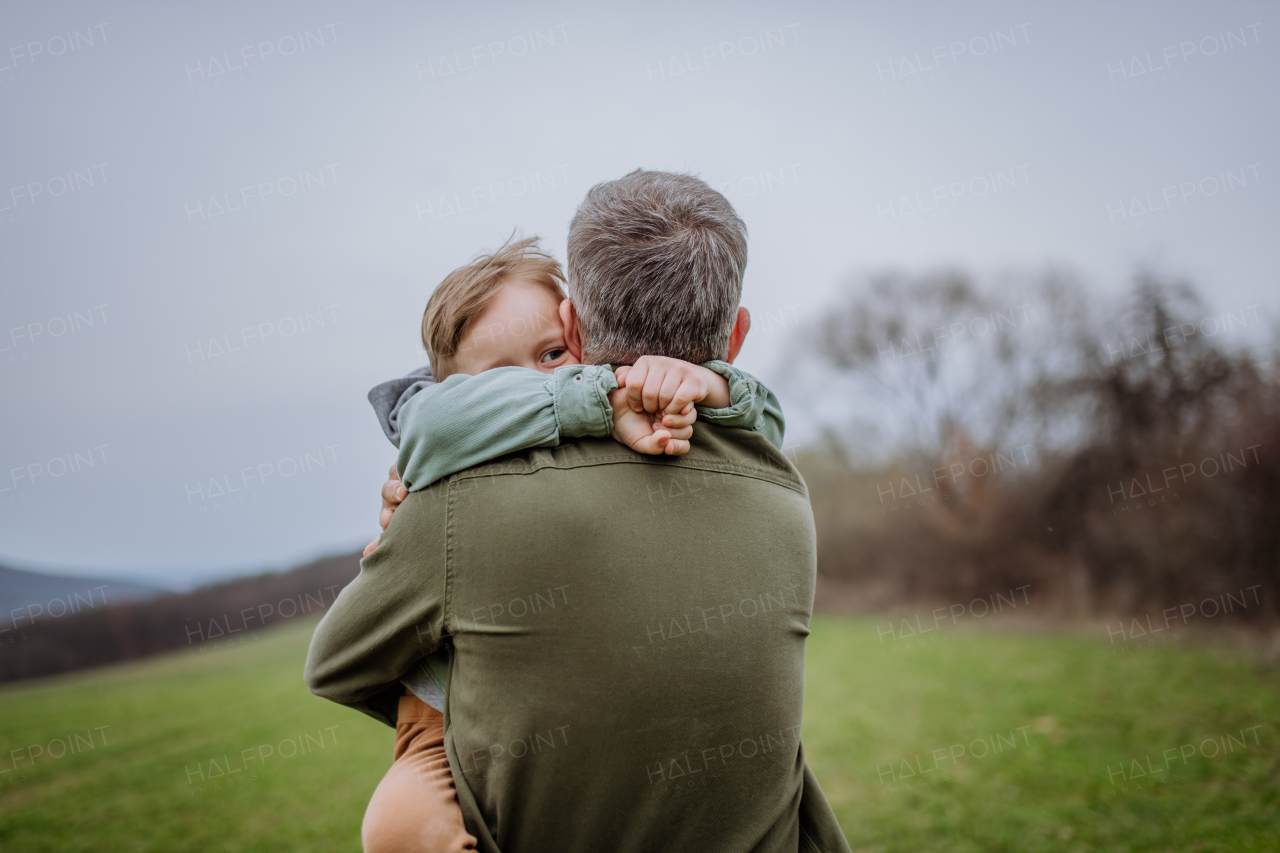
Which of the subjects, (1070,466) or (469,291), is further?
(1070,466)

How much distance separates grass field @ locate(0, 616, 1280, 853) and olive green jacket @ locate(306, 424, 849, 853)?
21.4 ft

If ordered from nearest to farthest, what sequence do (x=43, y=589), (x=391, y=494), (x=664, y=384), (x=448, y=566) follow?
1. (x=448, y=566)
2. (x=664, y=384)
3. (x=391, y=494)
4. (x=43, y=589)

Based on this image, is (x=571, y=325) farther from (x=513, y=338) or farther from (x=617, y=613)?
(x=617, y=613)

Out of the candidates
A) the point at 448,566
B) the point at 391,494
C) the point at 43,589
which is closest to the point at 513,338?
the point at 391,494

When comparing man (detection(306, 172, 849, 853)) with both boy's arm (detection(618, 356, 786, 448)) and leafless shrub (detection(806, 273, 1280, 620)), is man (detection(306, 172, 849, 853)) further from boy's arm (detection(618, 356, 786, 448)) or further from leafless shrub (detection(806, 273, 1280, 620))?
leafless shrub (detection(806, 273, 1280, 620))

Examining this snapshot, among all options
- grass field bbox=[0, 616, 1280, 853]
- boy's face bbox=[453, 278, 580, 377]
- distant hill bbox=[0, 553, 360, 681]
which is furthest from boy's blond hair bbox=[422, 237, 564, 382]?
distant hill bbox=[0, 553, 360, 681]

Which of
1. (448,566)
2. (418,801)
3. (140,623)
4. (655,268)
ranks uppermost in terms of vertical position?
(655,268)

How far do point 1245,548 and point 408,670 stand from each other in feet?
42.5

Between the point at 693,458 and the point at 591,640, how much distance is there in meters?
0.35

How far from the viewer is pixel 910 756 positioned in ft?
29.5

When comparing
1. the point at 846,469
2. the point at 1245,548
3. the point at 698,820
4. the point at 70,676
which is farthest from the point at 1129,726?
the point at 70,676

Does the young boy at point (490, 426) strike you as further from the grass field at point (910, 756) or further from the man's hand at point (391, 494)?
the grass field at point (910, 756)

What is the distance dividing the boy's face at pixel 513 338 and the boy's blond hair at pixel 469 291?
0.03 m

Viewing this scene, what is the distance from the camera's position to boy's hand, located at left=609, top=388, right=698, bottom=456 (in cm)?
116
